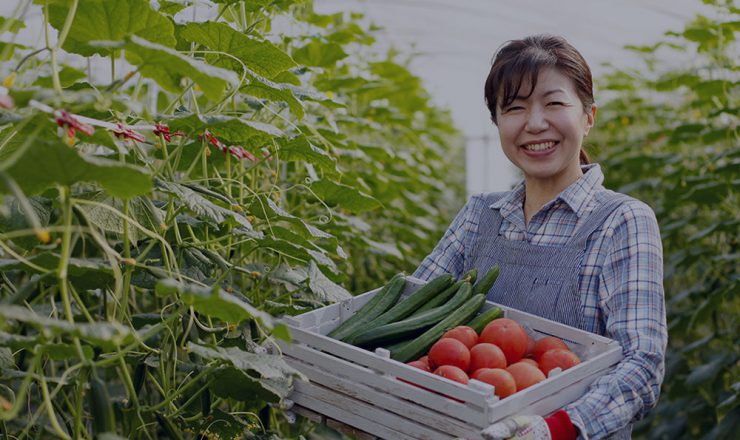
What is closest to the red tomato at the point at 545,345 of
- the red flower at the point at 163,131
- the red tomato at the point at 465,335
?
the red tomato at the point at 465,335

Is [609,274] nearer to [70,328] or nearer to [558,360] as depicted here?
[558,360]

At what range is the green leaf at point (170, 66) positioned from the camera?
1252 mm

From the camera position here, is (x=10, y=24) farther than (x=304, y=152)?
No

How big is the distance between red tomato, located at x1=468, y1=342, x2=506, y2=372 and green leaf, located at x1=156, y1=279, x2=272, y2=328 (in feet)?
1.90

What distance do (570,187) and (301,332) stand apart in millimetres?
879

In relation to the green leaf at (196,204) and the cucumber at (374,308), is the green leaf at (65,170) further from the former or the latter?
the cucumber at (374,308)

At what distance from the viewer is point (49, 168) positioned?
117cm

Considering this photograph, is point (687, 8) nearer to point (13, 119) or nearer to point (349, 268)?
point (349, 268)

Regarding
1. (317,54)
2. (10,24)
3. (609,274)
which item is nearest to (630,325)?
(609,274)

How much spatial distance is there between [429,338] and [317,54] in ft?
4.85

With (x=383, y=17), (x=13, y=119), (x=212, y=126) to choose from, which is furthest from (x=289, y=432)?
(x=383, y=17)

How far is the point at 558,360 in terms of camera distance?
1.82 m

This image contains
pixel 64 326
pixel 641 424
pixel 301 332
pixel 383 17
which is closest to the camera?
pixel 64 326

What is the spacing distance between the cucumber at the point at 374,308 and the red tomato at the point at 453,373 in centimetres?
31
